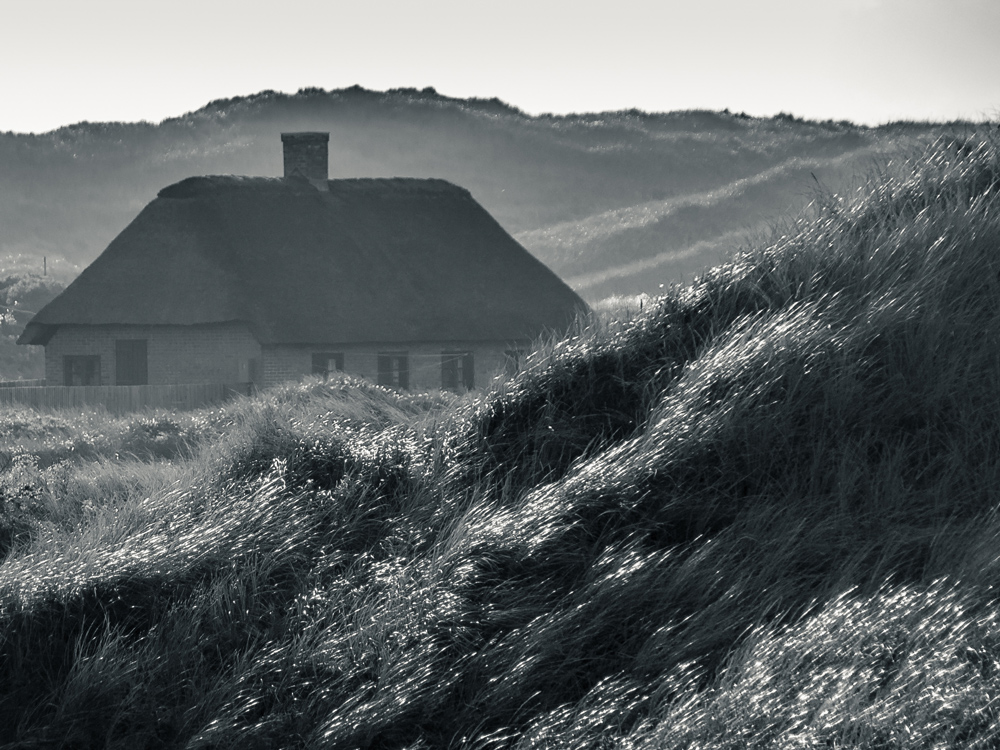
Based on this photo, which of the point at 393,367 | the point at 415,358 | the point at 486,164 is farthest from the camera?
the point at 486,164

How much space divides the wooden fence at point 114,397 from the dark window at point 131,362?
327cm

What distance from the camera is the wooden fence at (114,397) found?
2161cm

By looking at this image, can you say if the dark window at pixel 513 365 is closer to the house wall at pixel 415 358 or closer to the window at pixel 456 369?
the house wall at pixel 415 358

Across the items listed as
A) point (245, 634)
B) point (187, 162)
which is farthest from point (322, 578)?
point (187, 162)

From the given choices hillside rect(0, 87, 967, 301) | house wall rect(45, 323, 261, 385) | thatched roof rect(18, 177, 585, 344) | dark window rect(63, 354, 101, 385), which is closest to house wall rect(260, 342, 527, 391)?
thatched roof rect(18, 177, 585, 344)

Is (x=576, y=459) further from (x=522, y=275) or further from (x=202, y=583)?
(x=522, y=275)

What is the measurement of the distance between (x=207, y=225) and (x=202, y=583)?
73.0ft

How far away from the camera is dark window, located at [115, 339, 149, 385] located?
83.6 ft

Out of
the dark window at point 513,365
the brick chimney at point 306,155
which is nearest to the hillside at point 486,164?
the brick chimney at point 306,155

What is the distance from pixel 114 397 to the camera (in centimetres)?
2175

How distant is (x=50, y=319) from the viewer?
82.5 feet

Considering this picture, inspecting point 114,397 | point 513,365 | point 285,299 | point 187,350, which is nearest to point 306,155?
point 285,299

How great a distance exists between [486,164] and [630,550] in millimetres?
97089

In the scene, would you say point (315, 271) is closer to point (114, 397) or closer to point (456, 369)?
point (456, 369)
